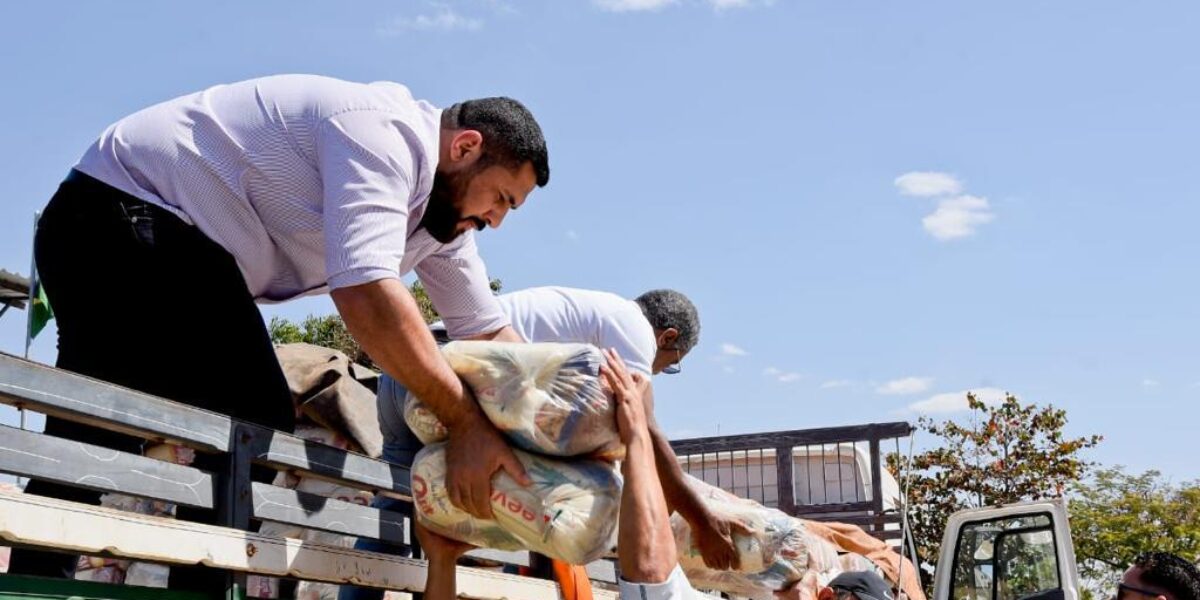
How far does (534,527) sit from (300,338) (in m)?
13.9

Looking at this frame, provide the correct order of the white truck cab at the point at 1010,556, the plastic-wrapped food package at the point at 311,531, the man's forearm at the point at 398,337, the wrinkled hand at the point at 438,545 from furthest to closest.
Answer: the white truck cab at the point at 1010,556 < the plastic-wrapped food package at the point at 311,531 < the wrinkled hand at the point at 438,545 < the man's forearm at the point at 398,337

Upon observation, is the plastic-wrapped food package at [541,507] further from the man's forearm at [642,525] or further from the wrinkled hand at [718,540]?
the wrinkled hand at [718,540]

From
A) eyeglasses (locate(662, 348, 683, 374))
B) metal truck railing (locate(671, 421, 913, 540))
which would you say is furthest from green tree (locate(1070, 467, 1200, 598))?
eyeglasses (locate(662, 348, 683, 374))

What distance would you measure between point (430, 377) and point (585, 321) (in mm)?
1463

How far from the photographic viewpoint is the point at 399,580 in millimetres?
2834

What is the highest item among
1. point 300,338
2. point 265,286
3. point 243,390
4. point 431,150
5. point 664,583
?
point 300,338

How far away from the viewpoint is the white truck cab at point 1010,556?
6.68 metres

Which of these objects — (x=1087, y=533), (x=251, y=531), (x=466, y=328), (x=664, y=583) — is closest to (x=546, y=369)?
(x=664, y=583)

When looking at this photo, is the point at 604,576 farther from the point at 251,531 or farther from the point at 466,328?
the point at 251,531

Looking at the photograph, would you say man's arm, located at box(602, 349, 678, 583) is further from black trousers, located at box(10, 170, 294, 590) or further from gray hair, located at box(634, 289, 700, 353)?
gray hair, located at box(634, 289, 700, 353)

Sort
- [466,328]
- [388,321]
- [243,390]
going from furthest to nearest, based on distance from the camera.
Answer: [466,328] → [243,390] → [388,321]

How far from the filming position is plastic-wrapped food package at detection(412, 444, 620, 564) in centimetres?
252

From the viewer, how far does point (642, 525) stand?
253 centimetres

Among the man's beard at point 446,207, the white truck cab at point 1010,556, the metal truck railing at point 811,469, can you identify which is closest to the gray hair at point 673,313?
the man's beard at point 446,207
